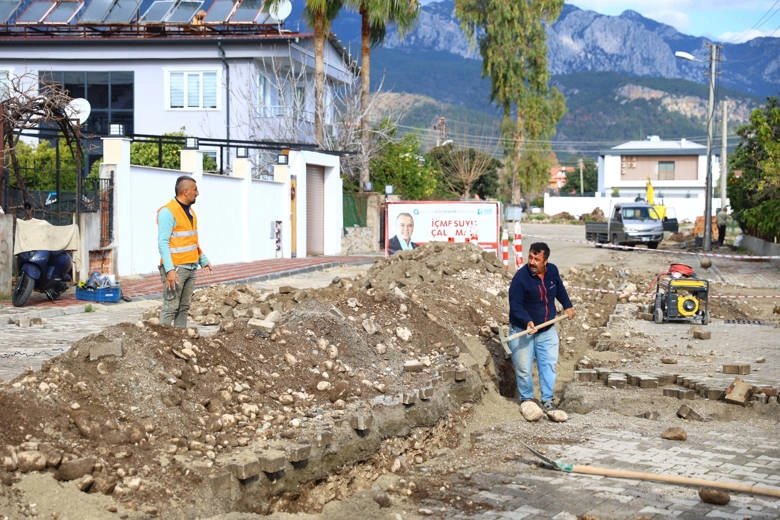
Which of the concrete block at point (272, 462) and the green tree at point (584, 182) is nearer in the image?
the concrete block at point (272, 462)

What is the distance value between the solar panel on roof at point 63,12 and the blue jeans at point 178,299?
30.7 meters

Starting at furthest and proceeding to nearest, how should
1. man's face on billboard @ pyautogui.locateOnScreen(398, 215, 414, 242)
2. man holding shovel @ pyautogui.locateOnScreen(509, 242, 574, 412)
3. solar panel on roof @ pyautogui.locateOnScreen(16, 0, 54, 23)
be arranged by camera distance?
1. solar panel on roof @ pyautogui.locateOnScreen(16, 0, 54, 23)
2. man's face on billboard @ pyautogui.locateOnScreen(398, 215, 414, 242)
3. man holding shovel @ pyautogui.locateOnScreen(509, 242, 574, 412)

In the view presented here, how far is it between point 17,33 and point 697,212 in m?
58.8

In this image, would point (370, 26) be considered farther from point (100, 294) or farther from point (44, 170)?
point (100, 294)

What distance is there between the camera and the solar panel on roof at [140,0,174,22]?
36.4 m

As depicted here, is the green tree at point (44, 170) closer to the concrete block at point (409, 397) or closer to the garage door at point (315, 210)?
the garage door at point (315, 210)

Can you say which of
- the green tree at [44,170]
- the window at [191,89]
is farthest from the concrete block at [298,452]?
→ the window at [191,89]

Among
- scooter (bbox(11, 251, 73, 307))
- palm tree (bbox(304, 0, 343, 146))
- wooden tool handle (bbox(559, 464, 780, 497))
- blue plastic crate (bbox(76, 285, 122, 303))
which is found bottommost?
wooden tool handle (bbox(559, 464, 780, 497))

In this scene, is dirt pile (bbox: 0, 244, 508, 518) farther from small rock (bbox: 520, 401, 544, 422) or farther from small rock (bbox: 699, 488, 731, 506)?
small rock (bbox: 699, 488, 731, 506)

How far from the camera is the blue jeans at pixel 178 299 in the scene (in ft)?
30.1

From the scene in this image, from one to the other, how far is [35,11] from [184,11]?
6.59m

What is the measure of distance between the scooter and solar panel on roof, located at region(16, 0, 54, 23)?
25.2 meters

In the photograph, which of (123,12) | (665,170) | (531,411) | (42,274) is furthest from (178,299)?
(665,170)

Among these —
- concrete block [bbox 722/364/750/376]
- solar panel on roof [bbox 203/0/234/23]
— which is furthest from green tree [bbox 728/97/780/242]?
solar panel on roof [bbox 203/0/234/23]
